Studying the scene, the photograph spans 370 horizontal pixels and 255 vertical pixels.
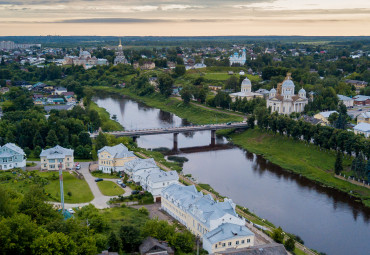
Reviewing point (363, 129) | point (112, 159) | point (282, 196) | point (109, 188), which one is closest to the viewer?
point (109, 188)

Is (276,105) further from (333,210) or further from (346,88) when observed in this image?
(333,210)

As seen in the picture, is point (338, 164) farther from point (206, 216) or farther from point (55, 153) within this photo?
point (55, 153)

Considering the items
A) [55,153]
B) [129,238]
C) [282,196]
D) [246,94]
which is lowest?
[282,196]

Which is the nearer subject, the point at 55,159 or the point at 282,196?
the point at 282,196

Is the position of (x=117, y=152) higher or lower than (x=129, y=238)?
higher

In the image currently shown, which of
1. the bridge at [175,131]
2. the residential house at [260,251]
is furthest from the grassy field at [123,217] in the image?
the bridge at [175,131]

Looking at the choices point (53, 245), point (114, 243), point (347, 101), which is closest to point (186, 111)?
point (347, 101)

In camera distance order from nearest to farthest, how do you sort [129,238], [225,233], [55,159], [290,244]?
[129,238] < [225,233] < [290,244] < [55,159]
